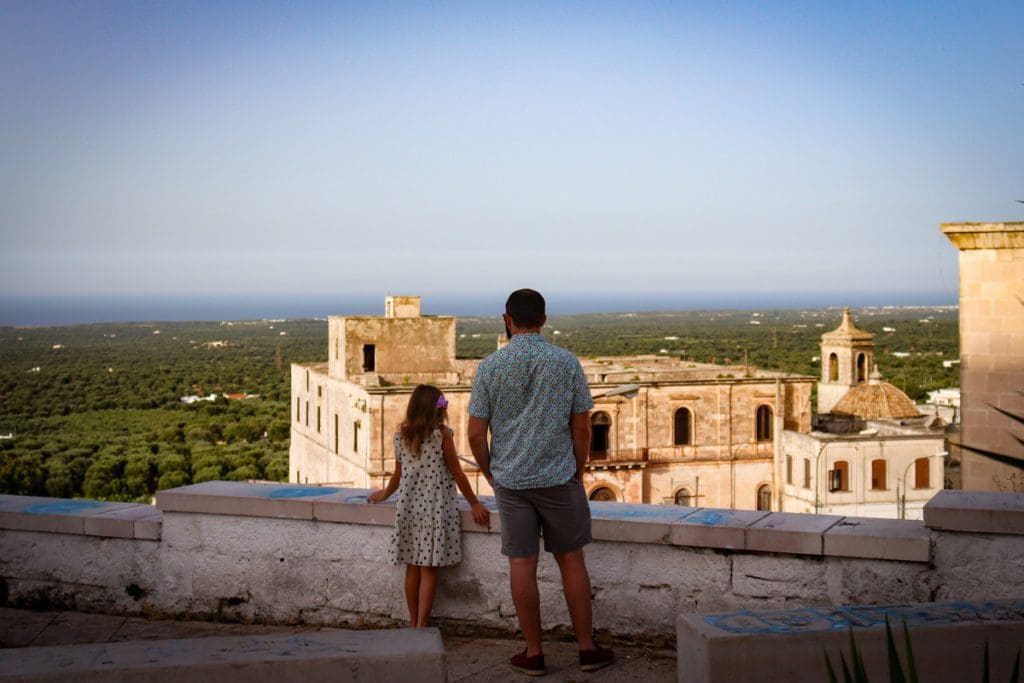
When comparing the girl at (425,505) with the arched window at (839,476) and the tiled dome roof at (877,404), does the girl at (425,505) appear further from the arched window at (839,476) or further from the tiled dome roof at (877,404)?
the tiled dome roof at (877,404)

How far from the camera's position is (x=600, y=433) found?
48.1 meters

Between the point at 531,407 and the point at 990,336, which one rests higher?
the point at 990,336

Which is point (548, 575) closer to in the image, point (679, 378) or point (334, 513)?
point (334, 513)

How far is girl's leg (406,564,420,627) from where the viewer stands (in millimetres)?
5785

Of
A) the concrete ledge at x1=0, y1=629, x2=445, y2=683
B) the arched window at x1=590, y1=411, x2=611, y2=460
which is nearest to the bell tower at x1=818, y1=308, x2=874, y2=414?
the arched window at x1=590, y1=411, x2=611, y2=460

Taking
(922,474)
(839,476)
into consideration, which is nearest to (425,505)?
(839,476)

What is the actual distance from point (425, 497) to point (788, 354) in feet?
370

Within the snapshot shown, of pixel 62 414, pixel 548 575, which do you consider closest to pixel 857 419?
pixel 62 414

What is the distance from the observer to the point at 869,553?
522cm

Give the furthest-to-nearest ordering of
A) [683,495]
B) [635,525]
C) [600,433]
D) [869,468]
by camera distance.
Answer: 1. [683,495]
2. [600,433]
3. [869,468]
4. [635,525]

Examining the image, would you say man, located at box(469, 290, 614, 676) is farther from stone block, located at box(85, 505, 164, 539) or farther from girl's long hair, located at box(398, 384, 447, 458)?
stone block, located at box(85, 505, 164, 539)

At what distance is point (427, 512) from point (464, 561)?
37 centimetres

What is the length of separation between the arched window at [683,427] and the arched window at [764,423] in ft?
11.1

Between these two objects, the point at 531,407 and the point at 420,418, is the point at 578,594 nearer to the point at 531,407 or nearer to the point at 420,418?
the point at 531,407
